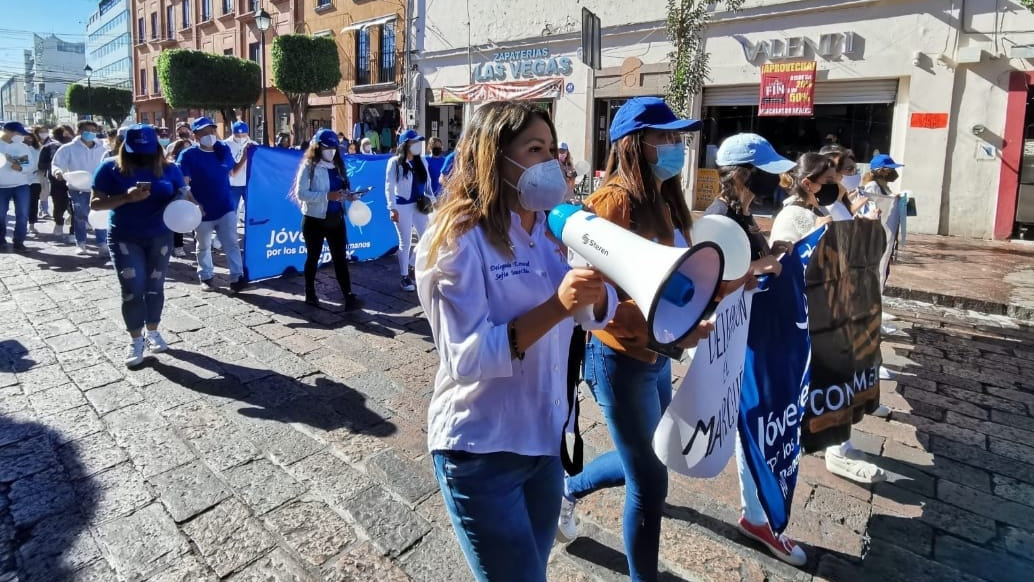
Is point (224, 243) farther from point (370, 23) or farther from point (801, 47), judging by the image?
point (370, 23)

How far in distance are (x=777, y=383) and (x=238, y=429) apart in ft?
9.58

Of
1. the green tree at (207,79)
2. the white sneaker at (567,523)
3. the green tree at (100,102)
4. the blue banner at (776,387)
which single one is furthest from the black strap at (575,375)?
the green tree at (100,102)

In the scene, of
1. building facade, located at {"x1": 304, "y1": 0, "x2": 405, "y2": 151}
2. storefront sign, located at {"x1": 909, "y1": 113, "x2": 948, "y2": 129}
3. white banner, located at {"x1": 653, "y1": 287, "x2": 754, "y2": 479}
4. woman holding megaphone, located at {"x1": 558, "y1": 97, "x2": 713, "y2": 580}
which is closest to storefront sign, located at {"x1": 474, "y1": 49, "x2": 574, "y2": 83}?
building facade, located at {"x1": 304, "y1": 0, "x2": 405, "y2": 151}

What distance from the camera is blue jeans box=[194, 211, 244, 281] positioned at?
7039mm

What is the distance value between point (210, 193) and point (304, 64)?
17240mm

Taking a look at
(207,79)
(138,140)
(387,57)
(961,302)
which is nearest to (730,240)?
(138,140)

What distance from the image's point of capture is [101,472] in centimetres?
313

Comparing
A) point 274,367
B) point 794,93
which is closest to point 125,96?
point 794,93

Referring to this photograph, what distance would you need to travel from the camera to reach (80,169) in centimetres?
892

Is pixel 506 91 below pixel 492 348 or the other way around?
the other way around

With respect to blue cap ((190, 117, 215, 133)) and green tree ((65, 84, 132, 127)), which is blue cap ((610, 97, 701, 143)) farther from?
green tree ((65, 84, 132, 127))

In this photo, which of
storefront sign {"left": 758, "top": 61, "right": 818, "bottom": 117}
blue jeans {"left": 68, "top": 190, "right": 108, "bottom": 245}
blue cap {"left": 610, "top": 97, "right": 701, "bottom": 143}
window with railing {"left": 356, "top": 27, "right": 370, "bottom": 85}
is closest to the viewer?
blue cap {"left": 610, "top": 97, "right": 701, "bottom": 143}

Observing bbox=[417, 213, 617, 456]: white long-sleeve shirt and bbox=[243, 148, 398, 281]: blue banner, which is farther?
bbox=[243, 148, 398, 281]: blue banner

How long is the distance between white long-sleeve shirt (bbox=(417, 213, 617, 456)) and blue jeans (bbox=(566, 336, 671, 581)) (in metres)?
0.42
